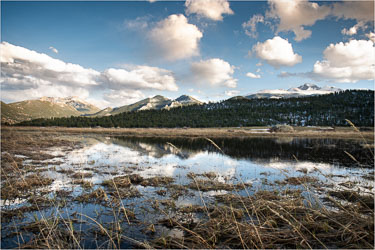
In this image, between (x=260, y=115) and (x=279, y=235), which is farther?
(x=260, y=115)

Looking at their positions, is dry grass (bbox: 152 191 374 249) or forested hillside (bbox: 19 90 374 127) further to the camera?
forested hillside (bbox: 19 90 374 127)

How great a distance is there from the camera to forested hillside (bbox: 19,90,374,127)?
127125mm

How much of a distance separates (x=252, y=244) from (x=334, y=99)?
225m

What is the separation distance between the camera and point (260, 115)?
148375mm

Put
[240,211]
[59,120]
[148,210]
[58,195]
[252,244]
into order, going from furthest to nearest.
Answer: [59,120] < [58,195] < [148,210] < [240,211] < [252,244]

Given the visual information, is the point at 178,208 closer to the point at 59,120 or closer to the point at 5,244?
the point at 5,244

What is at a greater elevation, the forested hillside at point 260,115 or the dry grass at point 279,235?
the forested hillside at point 260,115

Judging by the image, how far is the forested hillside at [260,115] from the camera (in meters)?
127

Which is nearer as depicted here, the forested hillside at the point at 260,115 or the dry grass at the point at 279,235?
the dry grass at the point at 279,235

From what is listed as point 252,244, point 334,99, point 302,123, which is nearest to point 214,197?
point 252,244

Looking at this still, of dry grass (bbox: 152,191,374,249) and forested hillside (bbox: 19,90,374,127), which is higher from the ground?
forested hillside (bbox: 19,90,374,127)

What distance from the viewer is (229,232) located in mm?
6914

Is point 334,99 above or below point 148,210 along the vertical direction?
above

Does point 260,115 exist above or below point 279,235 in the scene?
above
